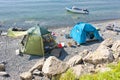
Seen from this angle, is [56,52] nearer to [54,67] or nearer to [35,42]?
[35,42]

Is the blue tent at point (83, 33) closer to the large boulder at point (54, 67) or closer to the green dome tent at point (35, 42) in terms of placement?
the green dome tent at point (35, 42)

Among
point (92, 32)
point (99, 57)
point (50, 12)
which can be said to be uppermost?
point (99, 57)

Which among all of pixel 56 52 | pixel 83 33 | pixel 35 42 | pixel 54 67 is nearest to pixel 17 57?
pixel 35 42

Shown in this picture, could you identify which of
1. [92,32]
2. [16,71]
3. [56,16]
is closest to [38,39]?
[16,71]

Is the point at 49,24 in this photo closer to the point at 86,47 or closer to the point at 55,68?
the point at 86,47

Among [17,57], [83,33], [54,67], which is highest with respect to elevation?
[54,67]

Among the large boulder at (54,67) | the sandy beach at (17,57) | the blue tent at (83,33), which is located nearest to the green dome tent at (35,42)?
the sandy beach at (17,57)

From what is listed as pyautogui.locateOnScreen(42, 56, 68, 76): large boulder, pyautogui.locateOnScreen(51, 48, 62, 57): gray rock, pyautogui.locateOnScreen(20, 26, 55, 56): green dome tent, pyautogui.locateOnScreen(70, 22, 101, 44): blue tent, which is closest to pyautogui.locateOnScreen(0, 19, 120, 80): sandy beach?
pyautogui.locateOnScreen(51, 48, 62, 57): gray rock

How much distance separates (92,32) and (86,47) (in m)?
2.34

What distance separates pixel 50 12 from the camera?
52844 mm

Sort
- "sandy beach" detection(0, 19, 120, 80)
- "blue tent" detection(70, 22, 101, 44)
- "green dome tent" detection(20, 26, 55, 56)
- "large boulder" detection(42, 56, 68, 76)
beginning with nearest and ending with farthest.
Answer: "large boulder" detection(42, 56, 68, 76) → "sandy beach" detection(0, 19, 120, 80) → "green dome tent" detection(20, 26, 55, 56) → "blue tent" detection(70, 22, 101, 44)

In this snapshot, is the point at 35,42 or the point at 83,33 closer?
the point at 35,42

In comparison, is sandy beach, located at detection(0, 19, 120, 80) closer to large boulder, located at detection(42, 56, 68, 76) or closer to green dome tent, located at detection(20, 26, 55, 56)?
green dome tent, located at detection(20, 26, 55, 56)

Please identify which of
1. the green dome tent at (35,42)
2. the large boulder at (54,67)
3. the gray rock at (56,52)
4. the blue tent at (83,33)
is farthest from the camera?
the blue tent at (83,33)
